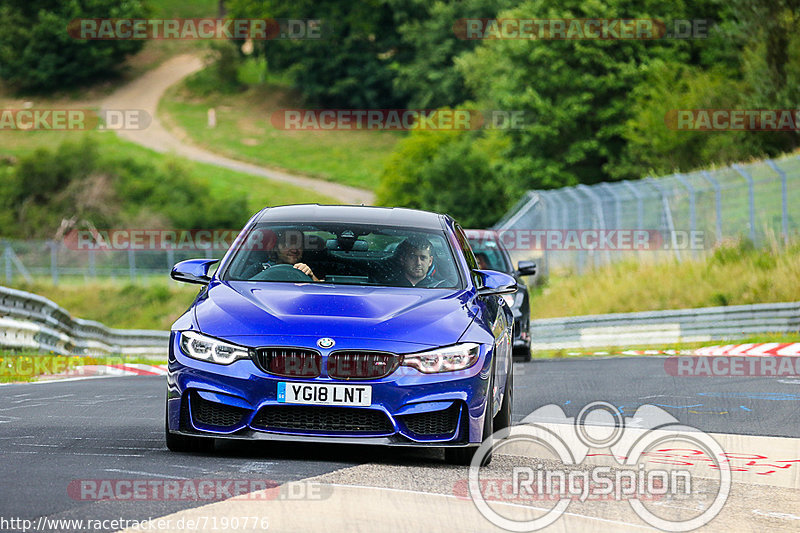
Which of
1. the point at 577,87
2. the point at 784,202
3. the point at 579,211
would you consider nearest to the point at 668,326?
the point at 784,202

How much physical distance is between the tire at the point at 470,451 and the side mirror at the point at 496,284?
1.02 metres

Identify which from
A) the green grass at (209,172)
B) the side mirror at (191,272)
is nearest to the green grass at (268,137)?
the green grass at (209,172)

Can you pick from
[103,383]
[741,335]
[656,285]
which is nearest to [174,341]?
[103,383]

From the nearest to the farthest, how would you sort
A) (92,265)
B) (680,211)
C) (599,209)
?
(680,211) < (599,209) < (92,265)

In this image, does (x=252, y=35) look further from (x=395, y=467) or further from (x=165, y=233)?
(x=395, y=467)

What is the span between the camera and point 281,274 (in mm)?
8984

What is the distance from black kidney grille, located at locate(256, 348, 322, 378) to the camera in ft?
25.7

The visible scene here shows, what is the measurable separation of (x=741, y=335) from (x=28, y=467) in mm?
17805

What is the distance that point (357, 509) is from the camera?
21.1ft

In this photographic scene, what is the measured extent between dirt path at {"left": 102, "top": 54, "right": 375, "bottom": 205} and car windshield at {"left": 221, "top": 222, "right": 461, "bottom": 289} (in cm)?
7178

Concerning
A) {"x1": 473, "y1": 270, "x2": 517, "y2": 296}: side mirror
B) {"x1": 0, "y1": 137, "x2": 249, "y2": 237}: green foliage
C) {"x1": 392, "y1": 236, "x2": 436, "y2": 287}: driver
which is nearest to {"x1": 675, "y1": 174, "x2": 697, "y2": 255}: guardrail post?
{"x1": 473, "y1": 270, "x2": 517, "y2": 296}: side mirror

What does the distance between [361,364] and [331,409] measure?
0.29 metres

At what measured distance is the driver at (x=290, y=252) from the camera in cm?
911

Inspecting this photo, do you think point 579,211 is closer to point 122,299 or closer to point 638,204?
point 638,204
